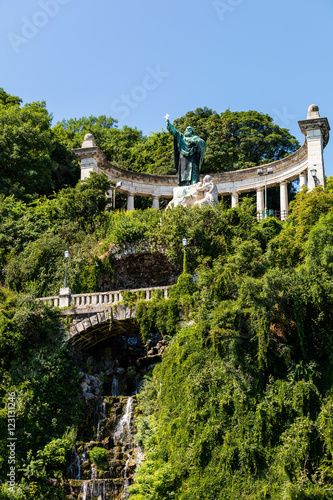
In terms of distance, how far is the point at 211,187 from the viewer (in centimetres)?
3728

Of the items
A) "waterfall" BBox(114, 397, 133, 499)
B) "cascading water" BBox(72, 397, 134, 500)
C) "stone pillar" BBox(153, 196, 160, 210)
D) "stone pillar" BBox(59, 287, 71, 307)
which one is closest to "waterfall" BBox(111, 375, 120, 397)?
"cascading water" BBox(72, 397, 134, 500)

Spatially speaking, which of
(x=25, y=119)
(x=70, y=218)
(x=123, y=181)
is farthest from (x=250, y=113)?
(x=70, y=218)

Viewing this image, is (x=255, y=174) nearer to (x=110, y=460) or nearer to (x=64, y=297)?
(x=64, y=297)

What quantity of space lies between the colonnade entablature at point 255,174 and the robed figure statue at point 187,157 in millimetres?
4351

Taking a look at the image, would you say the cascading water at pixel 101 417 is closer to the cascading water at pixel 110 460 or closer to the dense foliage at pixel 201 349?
the cascading water at pixel 110 460

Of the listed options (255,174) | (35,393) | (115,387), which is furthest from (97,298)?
(255,174)

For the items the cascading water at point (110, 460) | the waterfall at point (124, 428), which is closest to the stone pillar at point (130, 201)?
the cascading water at point (110, 460)

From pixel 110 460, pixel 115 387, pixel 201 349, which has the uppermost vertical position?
pixel 201 349

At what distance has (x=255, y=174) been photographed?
4684 cm

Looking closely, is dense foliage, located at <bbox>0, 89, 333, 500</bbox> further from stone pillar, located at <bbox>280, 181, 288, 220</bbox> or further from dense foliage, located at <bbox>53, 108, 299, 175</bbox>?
dense foliage, located at <bbox>53, 108, 299, 175</bbox>

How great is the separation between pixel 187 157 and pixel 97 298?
11660 millimetres

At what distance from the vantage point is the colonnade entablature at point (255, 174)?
136 feet

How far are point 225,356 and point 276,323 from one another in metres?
2.13

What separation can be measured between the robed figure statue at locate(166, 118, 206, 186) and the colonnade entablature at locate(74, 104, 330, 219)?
4.35m
